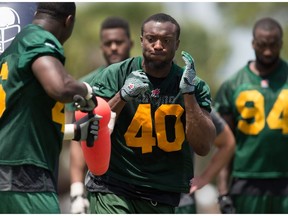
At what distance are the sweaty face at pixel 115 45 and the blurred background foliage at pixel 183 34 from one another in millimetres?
13553

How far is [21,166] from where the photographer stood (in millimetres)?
6914

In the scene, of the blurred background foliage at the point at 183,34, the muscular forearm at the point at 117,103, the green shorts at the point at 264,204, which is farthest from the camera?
the blurred background foliage at the point at 183,34

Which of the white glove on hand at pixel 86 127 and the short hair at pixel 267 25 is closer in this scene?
the white glove on hand at pixel 86 127

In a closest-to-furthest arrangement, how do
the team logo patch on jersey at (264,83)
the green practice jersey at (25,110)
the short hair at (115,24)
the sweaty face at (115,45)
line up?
the green practice jersey at (25,110), the team logo patch on jersey at (264,83), the sweaty face at (115,45), the short hair at (115,24)

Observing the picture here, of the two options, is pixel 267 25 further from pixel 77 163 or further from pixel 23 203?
pixel 23 203

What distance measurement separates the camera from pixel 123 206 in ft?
25.7

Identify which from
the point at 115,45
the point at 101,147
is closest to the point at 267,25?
the point at 115,45

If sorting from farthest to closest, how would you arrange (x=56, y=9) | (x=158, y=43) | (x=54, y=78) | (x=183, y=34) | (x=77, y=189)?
(x=183, y=34), (x=77, y=189), (x=158, y=43), (x=56, y=9), (x=54, y=78)

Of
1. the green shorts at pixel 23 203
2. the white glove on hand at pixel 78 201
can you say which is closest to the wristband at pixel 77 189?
the white glove on hand at pixel 78 201

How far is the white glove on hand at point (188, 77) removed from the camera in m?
7.61

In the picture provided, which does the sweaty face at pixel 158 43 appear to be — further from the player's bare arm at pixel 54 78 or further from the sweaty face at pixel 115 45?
the sweaty face at pixel 115 45

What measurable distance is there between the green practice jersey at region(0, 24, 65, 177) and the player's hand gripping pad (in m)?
0.45

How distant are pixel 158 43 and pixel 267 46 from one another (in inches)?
125

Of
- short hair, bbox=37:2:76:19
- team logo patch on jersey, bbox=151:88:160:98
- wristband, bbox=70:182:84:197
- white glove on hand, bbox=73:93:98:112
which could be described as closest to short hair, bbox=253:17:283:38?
wristband, bbox=70:182:84:197
